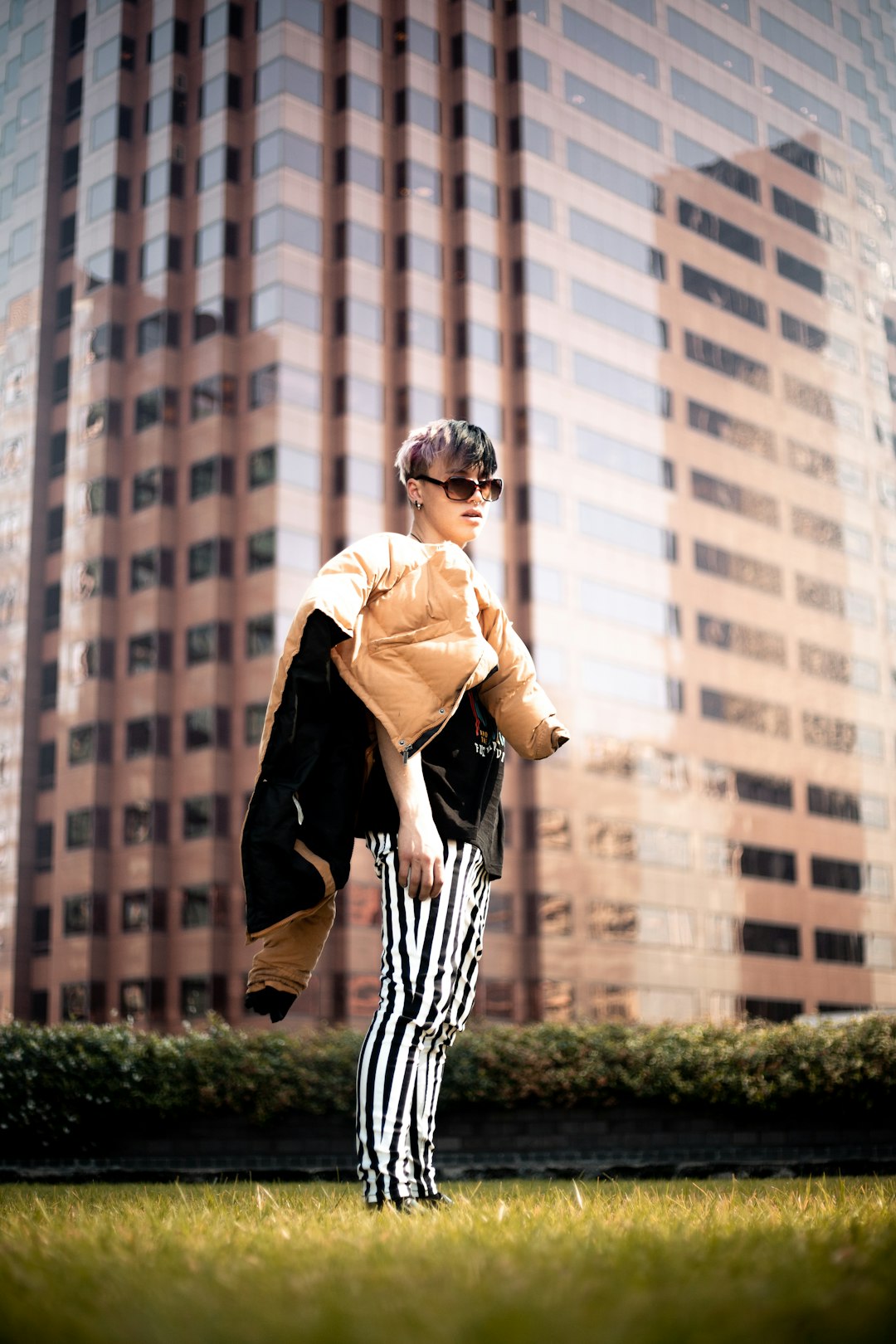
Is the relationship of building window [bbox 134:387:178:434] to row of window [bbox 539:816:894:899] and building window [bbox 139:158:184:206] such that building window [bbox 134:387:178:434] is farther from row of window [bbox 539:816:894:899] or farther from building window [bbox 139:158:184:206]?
row of window [bbox 539:816:894:899]

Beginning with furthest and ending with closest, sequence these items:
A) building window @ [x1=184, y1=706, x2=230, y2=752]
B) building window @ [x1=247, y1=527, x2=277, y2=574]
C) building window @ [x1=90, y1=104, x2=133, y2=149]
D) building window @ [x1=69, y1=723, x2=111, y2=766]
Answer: building window @ [x1=90, y1=104, x2=133, y2=149]
building window @ [x1=69, y1=723, x2=111, y2=766]
building window @ [x1=247, y1=527, x2=277, y2=574]
building window @ [x1=184, y1=706, x2=230, y2=752]

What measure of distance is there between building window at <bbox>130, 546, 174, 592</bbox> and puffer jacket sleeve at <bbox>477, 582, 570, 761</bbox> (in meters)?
49.5

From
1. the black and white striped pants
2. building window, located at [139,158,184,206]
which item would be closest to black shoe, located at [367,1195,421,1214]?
the black and white striped pants

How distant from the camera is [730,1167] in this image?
6.29 metres

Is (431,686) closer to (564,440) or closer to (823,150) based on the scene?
(564,440)

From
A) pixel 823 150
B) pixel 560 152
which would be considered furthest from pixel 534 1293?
pixel 823 150

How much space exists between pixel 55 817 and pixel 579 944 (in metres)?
19.4

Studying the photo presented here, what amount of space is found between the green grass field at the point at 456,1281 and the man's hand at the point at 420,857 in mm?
1102

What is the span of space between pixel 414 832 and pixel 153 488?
169 feet

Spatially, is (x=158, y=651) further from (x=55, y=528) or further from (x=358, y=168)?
(x=358, y=168)

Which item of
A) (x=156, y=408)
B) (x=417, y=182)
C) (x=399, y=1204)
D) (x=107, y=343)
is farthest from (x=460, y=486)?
(x=417, y=182)

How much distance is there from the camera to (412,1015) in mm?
3574

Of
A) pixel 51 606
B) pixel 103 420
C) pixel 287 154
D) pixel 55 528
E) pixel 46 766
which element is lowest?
pixel 46 766

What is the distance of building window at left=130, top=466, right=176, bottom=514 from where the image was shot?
53.3 m
